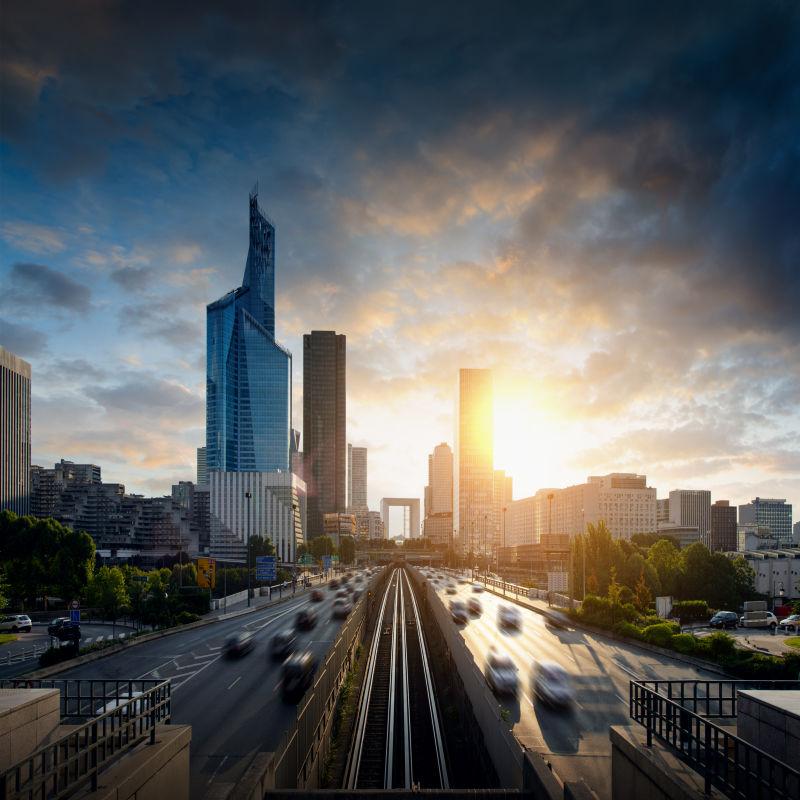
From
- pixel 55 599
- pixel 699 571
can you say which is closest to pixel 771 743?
pixel 699 571

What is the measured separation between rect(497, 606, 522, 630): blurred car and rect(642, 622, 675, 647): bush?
11853 millimetres

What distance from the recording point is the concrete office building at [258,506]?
187 m

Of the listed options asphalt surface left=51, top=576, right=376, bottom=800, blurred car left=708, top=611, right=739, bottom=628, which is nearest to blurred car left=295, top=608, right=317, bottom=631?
asphalt surface left=51, top=576, right=376, bottom=800

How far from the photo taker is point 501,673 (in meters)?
28.8

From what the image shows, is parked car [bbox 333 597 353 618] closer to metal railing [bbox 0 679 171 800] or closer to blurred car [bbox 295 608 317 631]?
blurred car [bbox 295 608 317 631]

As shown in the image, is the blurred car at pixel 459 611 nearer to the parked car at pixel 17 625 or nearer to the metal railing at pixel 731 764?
the parked car at pixel 17 625

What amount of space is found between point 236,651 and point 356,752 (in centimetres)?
1453

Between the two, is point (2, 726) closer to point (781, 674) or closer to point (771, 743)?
point (771, 743)

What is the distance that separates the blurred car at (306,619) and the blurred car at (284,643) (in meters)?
1.72

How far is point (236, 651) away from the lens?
122 feet

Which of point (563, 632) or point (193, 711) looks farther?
point (563, 632)

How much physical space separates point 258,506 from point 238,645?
507ft

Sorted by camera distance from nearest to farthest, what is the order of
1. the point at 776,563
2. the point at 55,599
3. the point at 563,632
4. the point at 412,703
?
the point at 412,703, the point at 563,632, the point at 55,599, the point at 776,563

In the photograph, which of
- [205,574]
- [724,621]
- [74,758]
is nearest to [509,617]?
[724,621]
